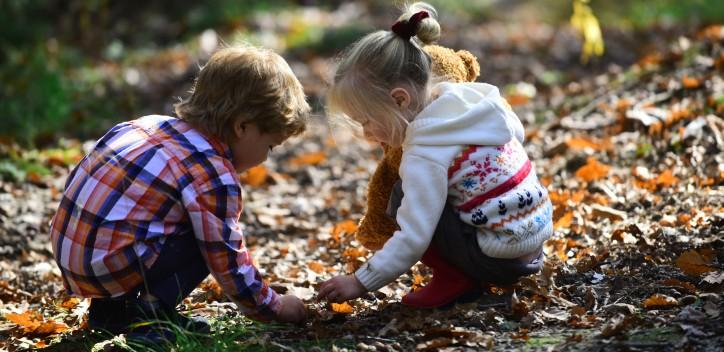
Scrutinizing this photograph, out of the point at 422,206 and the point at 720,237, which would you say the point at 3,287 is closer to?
the point at 422,206

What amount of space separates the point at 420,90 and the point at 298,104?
425mm

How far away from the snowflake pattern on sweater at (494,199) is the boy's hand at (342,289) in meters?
0.43

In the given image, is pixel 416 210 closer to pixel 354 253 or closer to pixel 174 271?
pixel 174 271

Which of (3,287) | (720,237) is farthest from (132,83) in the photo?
(720,237)

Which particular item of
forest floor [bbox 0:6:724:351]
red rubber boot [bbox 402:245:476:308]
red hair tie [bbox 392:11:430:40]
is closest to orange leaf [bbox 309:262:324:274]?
forest floor [bbox 0:6:724:351]

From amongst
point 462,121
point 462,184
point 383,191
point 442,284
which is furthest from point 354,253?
point 462,121

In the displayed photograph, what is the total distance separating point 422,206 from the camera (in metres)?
2.72

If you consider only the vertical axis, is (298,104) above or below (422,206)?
above

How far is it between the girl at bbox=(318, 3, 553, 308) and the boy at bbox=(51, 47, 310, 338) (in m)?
0.27

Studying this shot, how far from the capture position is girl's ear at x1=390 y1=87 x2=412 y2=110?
9.14ft

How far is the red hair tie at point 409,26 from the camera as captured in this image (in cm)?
282

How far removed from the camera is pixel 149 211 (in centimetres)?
265

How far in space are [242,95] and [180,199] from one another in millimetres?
397

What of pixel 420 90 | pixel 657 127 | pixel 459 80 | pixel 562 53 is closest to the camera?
pixel 420 90
